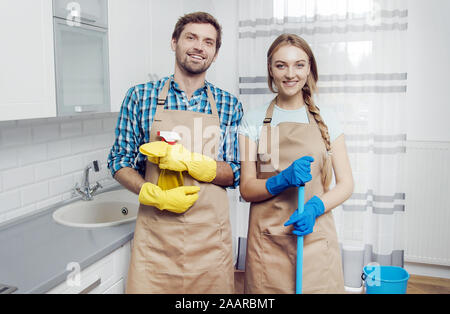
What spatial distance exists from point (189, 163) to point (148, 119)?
9.7 inches

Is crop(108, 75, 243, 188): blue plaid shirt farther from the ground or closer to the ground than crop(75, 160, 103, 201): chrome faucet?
farther from the ground

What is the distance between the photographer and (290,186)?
150cm

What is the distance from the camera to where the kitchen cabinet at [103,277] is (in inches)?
50.6

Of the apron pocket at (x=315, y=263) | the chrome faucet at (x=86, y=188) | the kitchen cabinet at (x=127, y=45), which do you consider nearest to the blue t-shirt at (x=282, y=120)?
the apron pocket at (x=315, y=263)

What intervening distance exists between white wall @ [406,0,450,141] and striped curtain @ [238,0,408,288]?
0.23m

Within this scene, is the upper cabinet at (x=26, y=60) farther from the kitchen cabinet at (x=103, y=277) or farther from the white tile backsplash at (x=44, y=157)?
the kitchen cabinet at (x=103, y=277)


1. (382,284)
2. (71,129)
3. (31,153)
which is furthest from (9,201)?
(382,284)

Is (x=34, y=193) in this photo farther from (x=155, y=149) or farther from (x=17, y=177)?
(x=155, y=149)

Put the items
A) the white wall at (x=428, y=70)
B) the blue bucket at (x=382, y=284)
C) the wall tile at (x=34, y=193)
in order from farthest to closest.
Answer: the white wall at (x=428, y=70) < the blue bucket at (x=382, y=284) < the wall tile at (x=34, y=193)

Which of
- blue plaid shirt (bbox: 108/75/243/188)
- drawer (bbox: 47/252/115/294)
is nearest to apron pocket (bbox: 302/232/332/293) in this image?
blue plaid shirt (bbox: 108/75/243/188)

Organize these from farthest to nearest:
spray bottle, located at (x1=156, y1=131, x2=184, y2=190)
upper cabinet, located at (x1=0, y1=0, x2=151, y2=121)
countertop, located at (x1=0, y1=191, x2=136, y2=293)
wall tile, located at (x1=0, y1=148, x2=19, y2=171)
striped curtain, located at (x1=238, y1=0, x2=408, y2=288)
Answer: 1. striped curtain, located at (x1=238, y1=0, x2=408, y2=288)
2. wall tile, located at (x1=0, y1=148, x2=19, y2=171)
3. spray bottle, located at (x1=156, y1=131, x2=184, y2=190)
4. upper cabinet, located at (x1=0, y1=0, x2=151, y2=121)
5. countertop, located at (x1=0, y1=191, x2=136, y2=293)

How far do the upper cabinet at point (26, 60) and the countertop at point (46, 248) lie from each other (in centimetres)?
45

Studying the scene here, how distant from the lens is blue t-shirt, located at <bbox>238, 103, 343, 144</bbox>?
1598 mm

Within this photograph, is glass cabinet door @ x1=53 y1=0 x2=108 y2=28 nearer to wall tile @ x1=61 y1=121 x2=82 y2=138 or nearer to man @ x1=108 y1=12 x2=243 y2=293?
man @ x1=108 y1=12 x2=243 y2=293
